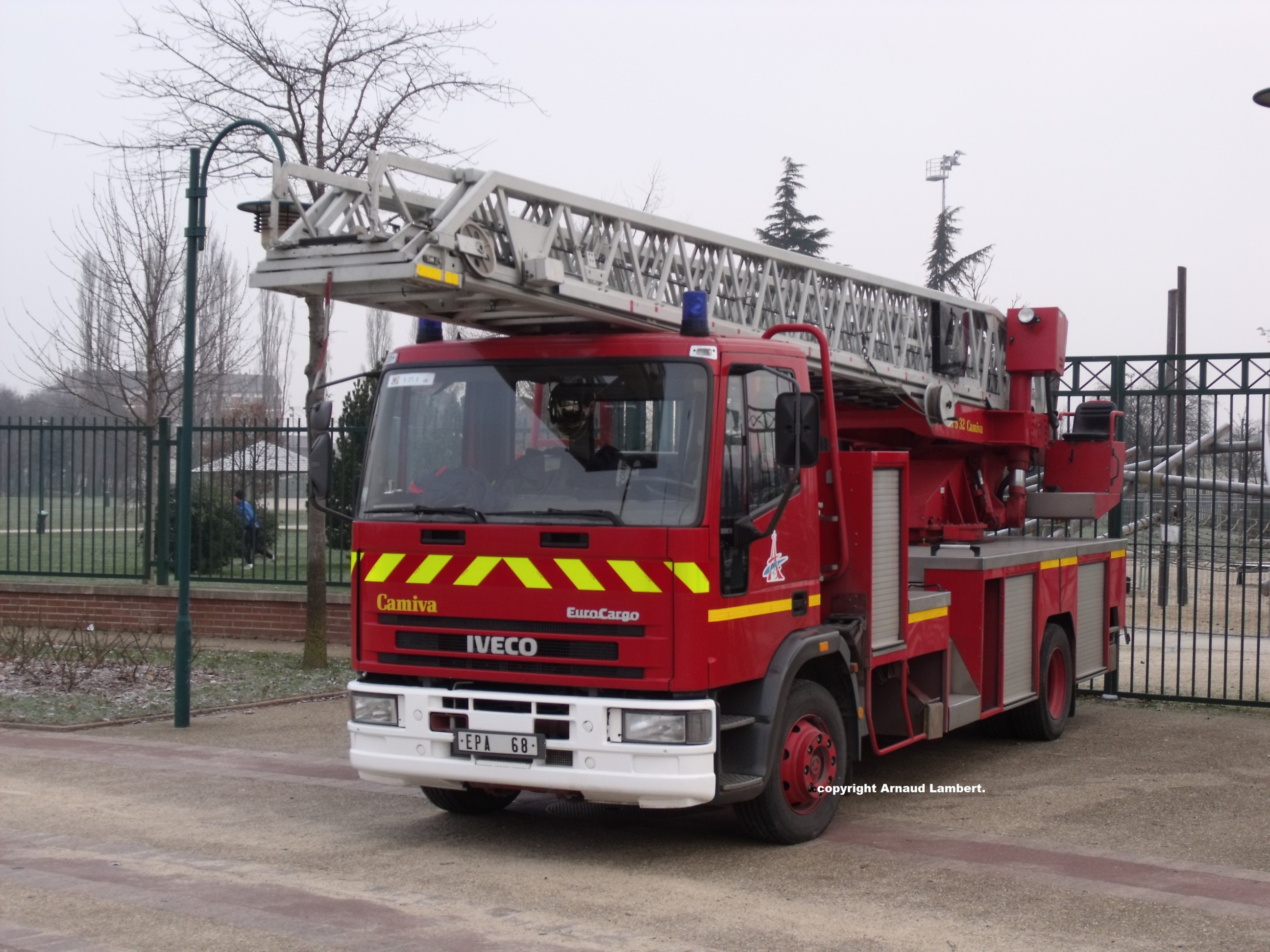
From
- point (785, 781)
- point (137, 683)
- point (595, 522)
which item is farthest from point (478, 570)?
point (137, 683)

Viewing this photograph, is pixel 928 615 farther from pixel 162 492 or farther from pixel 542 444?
pixel 162 492

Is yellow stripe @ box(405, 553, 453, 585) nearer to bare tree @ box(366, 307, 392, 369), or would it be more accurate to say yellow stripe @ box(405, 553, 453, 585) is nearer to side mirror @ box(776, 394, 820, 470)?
side mirror @ box(776, 394, 820, 470)

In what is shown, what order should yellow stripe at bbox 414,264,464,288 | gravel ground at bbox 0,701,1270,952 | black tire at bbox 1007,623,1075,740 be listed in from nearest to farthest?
gravel ground at bbox 0,701,1270,952 < yellow stripe at bbox 414,264,464,288 < black tire at bbox 1007,623,1075,740

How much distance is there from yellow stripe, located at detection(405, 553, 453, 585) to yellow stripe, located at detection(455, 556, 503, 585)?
12 centimetres

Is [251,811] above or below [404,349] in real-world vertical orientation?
below

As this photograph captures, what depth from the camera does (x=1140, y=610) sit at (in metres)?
23.6

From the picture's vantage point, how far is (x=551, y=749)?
6.79 metres

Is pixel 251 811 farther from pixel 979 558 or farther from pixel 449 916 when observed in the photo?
pixel 979 558

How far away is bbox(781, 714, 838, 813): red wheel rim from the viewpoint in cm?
733

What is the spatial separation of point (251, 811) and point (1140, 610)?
18.7m

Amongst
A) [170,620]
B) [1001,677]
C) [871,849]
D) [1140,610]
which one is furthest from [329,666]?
[1140,610]

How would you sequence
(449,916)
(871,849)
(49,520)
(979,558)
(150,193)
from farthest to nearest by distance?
(150,193)
(49,520)
(979,558)
(871,849)
(449,916)

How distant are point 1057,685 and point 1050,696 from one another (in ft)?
0.53

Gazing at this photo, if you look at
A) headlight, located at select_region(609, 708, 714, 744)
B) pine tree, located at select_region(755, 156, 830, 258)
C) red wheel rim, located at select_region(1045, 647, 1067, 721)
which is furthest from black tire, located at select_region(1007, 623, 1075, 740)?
pine tree, located at select_region(755, 156, 830, 258)
